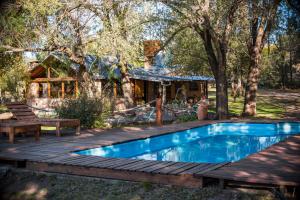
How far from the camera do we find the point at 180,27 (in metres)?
16.8

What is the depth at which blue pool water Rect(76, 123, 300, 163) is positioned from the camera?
9633 millimetres

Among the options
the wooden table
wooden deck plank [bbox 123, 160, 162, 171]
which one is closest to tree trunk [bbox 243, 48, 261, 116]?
the wooden table

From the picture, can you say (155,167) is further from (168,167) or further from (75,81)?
(75,81)

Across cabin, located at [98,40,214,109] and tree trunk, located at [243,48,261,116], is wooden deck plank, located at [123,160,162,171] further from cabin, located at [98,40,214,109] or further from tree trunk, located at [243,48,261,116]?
cabin, located at [98,40,214,109]

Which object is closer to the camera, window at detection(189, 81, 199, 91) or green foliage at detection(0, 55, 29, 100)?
green foliage at detection(0, 55, 29, 100)

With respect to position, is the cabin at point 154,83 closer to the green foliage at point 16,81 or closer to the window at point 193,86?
the window at point 193,86

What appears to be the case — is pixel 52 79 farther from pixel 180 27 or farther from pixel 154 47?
pixel 180 27

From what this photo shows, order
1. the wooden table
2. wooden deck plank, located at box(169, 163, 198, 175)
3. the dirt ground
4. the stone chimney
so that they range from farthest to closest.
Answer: the stone chimney → the wooden table → wooden deck plank, located at box(169, 163, 198, 175) → the dirt ground

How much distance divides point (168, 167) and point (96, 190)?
3.94 ft

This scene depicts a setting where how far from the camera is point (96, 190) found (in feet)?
17.8

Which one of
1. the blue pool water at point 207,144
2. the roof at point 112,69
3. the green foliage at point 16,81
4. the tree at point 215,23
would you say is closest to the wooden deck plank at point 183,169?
the blue pool water at point 207,144

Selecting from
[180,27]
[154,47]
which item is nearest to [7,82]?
Answer: [154,47]

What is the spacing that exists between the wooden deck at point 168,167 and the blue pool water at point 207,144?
1.18 metres

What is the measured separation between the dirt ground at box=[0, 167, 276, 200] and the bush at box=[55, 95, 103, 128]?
621 cm
